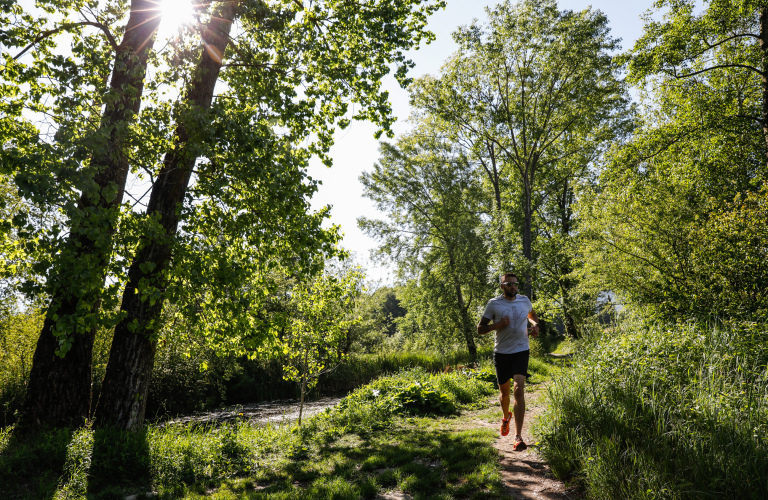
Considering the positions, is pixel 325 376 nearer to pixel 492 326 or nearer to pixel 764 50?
pixel 492 326

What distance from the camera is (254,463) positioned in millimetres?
5379

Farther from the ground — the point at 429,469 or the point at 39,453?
the point at 39,453

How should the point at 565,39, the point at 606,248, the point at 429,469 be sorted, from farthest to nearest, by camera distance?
the point at 565,39 < the point at 606,248 < the point at 429,469

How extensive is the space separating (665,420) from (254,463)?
4804 millimetres

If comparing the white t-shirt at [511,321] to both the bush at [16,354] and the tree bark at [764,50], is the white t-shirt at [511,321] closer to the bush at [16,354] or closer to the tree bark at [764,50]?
the tree bark at [764,50]

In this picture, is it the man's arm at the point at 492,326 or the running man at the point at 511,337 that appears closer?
the running man at the point at 511,337

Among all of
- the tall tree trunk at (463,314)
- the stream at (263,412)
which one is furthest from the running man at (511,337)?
the tall tree trunk at (463,314)

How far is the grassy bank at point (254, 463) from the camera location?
4.20m

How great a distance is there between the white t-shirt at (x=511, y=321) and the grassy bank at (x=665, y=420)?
730 millimetres

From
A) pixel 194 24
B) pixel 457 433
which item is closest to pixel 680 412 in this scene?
pixel 457 433

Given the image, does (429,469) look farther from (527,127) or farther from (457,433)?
(527,127)

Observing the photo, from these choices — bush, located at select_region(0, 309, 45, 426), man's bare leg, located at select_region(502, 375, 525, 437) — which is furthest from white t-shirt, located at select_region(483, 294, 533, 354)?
bush, located at select_region(0, 309, 45, 426)

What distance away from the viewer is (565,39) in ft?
55.2

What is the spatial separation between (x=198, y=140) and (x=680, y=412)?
6.22 m
